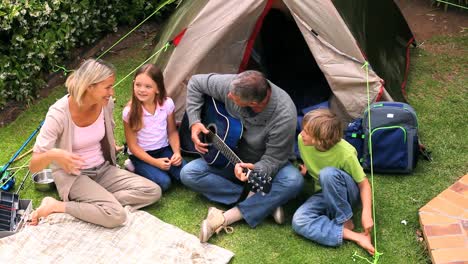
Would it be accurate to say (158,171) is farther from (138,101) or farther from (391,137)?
(391,137)

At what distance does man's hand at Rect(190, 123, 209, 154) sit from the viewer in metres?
3.45

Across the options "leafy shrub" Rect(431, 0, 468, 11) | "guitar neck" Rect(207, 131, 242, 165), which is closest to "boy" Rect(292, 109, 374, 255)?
"guitar neck" Rect(207, 131, 242, 165)

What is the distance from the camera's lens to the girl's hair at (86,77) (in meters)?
3.15

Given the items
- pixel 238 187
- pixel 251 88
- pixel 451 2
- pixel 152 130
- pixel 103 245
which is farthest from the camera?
pixel 451 2

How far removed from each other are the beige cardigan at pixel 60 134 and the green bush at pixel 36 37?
1277 mm

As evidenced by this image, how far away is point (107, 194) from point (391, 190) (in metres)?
1.68

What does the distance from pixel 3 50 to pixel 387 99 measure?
2.78 m

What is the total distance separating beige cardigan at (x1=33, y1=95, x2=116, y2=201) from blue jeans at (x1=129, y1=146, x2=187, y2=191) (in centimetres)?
31

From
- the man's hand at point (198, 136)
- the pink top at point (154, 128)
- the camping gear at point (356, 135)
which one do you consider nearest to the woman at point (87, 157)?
the pink top at point (154, 128)

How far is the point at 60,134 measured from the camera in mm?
3252

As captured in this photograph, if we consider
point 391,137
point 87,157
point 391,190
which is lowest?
point 391,190

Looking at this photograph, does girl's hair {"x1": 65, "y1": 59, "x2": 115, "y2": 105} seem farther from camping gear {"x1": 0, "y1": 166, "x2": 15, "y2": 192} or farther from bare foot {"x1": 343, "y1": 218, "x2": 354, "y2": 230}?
bare foot {"x1": 343, "y1": 218, "x2": 354, "y2": 230}

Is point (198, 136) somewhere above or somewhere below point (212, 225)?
above

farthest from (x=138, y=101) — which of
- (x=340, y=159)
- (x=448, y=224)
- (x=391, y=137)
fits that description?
(x=448, y=224)
